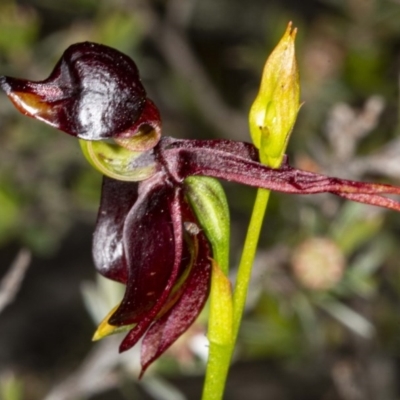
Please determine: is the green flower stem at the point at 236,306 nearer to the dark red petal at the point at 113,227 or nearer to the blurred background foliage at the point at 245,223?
the dark red petal at the point at 113,227

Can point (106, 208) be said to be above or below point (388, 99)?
above

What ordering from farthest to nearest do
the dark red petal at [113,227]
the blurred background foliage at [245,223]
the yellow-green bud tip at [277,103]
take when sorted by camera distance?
the blurred background foliage at [245,223] → the dark red petal at [113,227] → the yellow-green bud tip at [277,103]

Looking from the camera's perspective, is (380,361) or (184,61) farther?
(184,61)

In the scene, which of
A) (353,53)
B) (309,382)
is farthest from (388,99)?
(309,382)

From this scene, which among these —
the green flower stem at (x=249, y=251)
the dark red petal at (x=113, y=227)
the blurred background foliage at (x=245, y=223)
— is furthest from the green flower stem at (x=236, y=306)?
the blurred background foliage at (x=245, y=223)

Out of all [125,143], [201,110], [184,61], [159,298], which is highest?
[125,143]

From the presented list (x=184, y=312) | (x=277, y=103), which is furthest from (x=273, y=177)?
(x=184, y=312)

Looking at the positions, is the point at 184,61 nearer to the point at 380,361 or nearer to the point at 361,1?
the point at 361,1

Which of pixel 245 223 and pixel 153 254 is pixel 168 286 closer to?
pixel 153 254
